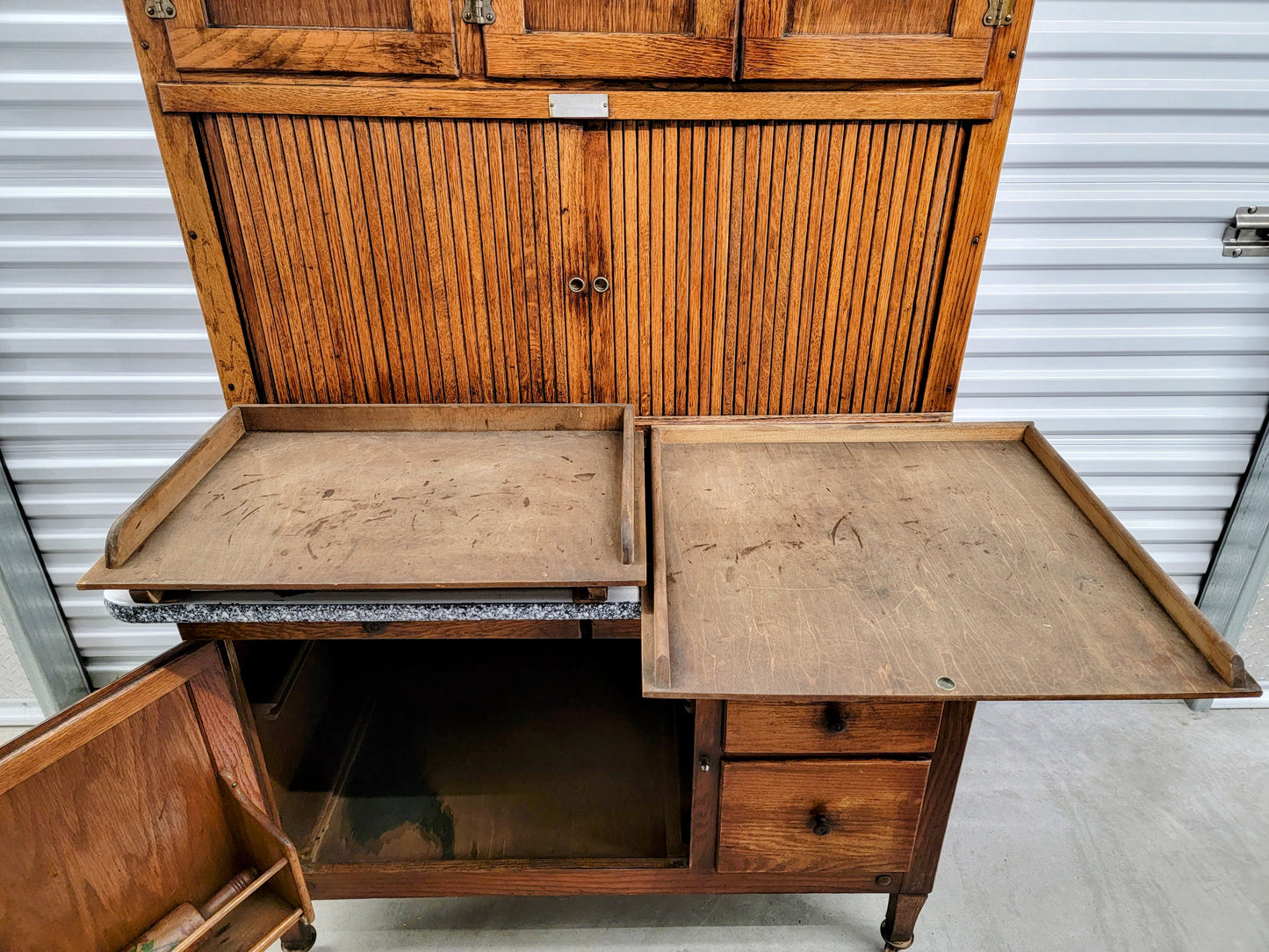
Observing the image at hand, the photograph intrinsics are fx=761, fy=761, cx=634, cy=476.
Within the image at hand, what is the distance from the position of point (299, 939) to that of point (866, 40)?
2.04m

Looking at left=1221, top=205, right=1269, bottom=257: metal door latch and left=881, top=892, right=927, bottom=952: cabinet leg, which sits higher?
left=1221, top=205, right=1269, bottom=257: metal door latch

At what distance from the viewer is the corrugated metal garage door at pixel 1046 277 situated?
5.73ft

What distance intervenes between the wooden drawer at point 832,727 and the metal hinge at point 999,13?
1143 millimetres


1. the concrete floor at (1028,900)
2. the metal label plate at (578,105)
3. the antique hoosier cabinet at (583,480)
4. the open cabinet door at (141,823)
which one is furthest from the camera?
the concrete floor at (1028,900)

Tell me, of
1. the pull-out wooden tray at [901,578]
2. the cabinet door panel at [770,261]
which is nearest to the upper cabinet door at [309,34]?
the cabinet door panel at [770,261]

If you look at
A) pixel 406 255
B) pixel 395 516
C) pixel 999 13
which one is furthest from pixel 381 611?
pixel 999 13

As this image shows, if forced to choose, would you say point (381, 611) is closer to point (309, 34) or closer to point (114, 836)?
point (114, 836)

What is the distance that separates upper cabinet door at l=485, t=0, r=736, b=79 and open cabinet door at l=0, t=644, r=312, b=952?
3.61ft

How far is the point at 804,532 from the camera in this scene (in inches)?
52.0

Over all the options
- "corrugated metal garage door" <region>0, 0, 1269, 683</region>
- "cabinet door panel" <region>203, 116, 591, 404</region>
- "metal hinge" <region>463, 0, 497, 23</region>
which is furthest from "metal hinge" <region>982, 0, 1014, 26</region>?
"metal hinge" <region>463, 0, 497, 23</region>

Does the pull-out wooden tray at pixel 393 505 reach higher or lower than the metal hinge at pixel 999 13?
lower

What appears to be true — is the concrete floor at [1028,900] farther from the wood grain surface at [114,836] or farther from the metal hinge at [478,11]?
the metal hinge at [478,11]

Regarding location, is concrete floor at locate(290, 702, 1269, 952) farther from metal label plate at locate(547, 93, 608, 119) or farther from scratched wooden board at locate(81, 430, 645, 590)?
metal label plate at locate(547, 93, 608, 119)

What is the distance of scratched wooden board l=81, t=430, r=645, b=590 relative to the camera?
1114 mm
